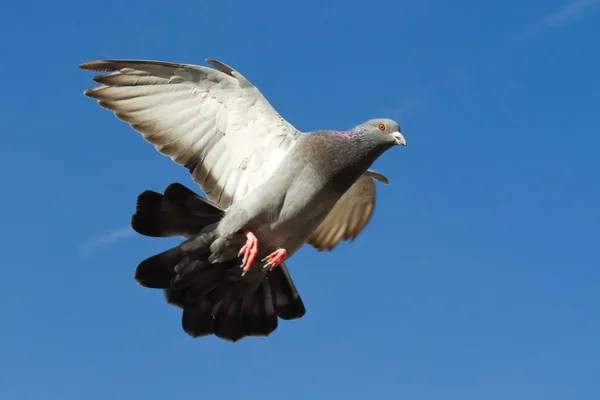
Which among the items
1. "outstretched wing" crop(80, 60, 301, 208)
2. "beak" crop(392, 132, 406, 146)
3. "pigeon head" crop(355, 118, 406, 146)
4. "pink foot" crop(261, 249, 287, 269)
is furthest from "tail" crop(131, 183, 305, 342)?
"beak" crop(392, 132, 406, 146)

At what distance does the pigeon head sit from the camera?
12711 mm

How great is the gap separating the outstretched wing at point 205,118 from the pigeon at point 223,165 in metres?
0.01

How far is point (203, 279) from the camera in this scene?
1310 cm

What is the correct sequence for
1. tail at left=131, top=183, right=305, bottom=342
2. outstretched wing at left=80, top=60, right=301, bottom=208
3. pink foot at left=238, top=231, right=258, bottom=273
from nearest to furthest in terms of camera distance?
1. pink foot at left=238, top=231, right=258, bottom=273
2. outstretched wing at left=80, top=60, right=301, bottom=208
3. tail at left=131, top=183, right=305, bottom=342

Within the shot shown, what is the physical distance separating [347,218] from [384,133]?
102 inches

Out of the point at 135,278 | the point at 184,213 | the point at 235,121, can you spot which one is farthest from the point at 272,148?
the point at 135,278

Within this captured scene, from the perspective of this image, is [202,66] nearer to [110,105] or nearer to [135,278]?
[110,105]

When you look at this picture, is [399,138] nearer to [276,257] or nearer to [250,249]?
[276,257]

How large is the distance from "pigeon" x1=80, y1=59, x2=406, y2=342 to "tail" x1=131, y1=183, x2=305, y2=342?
0.01 m

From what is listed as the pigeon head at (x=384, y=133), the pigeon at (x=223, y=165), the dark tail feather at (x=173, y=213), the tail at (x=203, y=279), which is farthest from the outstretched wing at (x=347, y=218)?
the dark tail feather at (x=173, y=213)

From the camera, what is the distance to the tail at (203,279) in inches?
502

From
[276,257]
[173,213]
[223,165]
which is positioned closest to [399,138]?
[276,257]

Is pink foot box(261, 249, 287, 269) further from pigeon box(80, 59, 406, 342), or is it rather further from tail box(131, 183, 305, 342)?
tail box(131, 183, 305, 342)

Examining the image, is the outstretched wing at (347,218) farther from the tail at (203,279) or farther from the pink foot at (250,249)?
the pink foot at (250,249)
